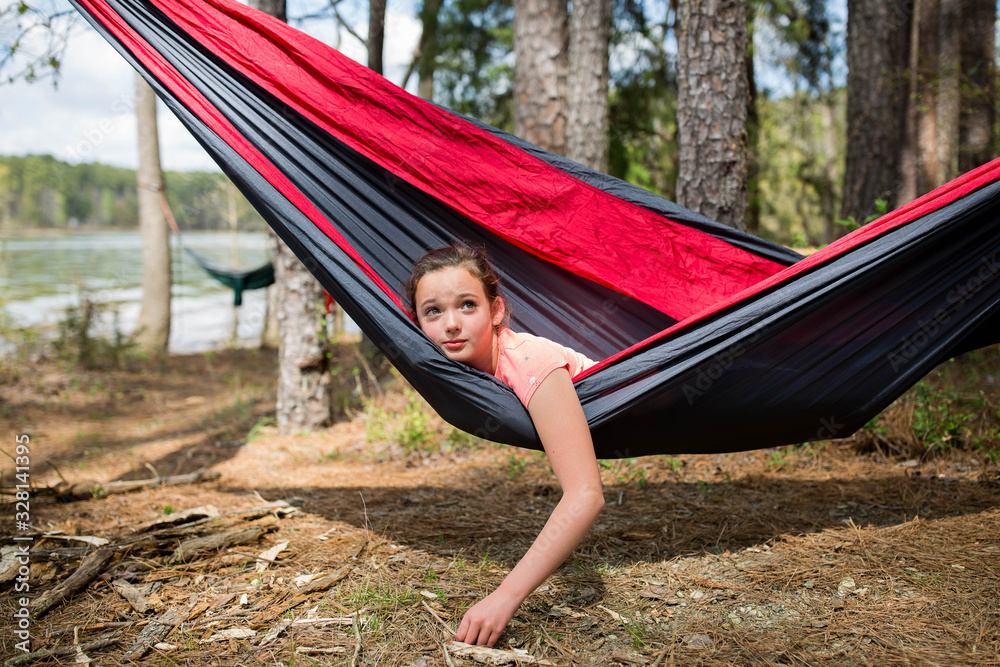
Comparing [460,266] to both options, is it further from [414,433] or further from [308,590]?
[414,433]

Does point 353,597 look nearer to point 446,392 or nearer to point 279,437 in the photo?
point 446,392

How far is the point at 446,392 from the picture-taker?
4.78 ft

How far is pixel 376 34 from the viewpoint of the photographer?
5.97 metres

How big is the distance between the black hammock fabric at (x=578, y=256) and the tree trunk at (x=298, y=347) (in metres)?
1.74

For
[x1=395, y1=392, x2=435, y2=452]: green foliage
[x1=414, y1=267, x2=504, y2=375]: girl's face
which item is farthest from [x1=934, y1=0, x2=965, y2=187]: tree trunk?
[x1=414, y1=267, x2=504, y2=375]: girl's face

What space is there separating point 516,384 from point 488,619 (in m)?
0.51

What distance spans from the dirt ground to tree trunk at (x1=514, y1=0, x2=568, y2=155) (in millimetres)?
2395

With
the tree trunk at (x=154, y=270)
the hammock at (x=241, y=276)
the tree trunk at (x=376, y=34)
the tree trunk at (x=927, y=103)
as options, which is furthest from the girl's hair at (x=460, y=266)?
the tree trunk at (x=154, y=270)

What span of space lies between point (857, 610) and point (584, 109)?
386cm

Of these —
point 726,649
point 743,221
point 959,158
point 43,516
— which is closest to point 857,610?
point 726,649

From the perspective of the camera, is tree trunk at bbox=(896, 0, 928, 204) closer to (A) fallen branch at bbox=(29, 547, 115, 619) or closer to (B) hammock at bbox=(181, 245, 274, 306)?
(B) hammock at bbox=(181, 245, 274, 306)

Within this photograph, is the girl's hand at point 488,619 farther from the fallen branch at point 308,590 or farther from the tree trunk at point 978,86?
the tree trunk at point 978,86

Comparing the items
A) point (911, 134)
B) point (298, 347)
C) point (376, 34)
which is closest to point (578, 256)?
point (298, 347)

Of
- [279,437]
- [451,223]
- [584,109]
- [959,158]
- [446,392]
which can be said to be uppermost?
[584,109]
